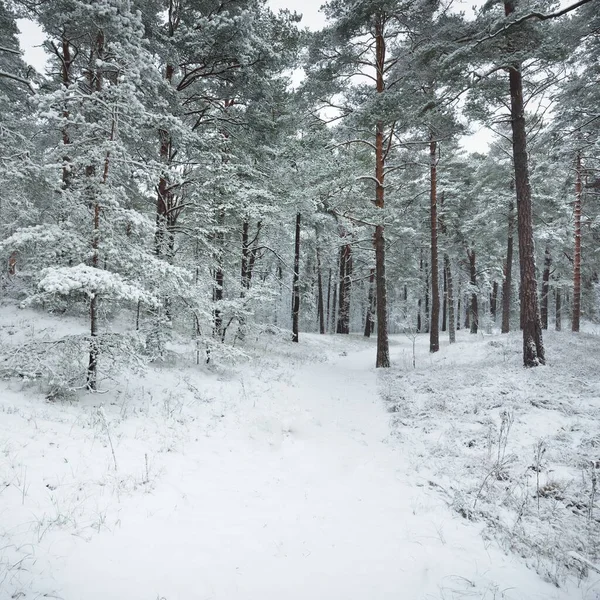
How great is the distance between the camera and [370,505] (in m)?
4.54

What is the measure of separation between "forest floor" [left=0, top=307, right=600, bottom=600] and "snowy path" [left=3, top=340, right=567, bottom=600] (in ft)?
0.06

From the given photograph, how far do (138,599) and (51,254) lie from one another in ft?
18.7

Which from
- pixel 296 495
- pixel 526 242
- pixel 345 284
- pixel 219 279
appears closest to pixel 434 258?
pixel 526 242

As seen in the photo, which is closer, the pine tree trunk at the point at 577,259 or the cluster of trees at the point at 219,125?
the cluster of trees at the point at 219,125

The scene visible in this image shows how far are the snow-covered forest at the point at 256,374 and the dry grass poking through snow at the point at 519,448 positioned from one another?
0.04m

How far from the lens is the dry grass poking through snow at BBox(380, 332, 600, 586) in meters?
3.75

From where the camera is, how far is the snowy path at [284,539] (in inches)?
119

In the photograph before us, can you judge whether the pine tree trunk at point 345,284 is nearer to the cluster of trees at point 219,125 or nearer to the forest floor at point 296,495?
the cluster of trees at point 219,125

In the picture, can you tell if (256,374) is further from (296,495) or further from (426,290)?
(426,290)

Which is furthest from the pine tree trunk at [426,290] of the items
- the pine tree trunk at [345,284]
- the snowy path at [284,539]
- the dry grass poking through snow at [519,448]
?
the snowy path at [284,539]

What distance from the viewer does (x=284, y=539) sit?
12.4 ft

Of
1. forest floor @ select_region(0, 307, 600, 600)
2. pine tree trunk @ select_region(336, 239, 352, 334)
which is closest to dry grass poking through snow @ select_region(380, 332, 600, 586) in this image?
forest floor @ select_region(0, 307, 600, 600)

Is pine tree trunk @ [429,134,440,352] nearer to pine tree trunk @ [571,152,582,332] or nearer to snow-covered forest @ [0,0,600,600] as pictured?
snow-covered forest @ [0,0,600,600]

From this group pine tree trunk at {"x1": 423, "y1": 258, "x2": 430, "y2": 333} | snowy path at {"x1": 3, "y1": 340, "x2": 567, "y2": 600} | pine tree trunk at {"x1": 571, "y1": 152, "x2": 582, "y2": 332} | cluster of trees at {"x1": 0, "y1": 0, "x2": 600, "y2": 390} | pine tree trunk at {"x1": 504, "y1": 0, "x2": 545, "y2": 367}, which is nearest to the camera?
snowy path at {"x1": 3, "y1": 340, "x2": 567, "y2": 600}
